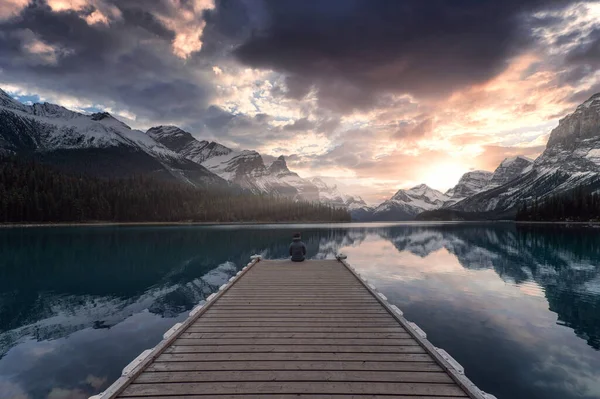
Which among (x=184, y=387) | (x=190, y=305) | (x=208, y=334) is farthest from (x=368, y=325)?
(x=190, y=305)

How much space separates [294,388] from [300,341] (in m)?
2.68

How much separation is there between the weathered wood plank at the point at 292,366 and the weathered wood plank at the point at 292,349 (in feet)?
2.26

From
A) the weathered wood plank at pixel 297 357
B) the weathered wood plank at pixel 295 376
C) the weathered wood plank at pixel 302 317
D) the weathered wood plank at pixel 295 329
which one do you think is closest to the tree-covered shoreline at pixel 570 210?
the weathered wood plank at pixel 302 317

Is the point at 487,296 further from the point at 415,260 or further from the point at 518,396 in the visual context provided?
the point at 415,260

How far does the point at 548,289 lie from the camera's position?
27.4m

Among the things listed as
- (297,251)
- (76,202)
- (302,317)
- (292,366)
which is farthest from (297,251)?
(76,202)

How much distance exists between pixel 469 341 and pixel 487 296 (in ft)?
35.9

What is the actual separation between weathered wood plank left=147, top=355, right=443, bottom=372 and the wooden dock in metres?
0.03

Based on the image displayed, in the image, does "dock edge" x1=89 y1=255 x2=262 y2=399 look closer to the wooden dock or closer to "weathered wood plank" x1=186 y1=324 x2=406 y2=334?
the wooden dock

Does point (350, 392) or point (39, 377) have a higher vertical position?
point (350, 392)

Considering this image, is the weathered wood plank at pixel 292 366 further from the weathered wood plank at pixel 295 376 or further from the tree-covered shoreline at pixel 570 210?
the tree-covered shoreline at pixel 570 210

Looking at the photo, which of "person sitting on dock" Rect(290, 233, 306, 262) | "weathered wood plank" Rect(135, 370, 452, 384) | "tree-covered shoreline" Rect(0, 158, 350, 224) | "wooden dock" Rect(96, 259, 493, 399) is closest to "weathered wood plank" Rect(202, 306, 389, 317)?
"wooden dock" Rect(96, 259, 493, 399)

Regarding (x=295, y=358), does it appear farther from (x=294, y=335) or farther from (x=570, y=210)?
(x=570, y=210)

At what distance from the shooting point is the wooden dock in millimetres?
7238
